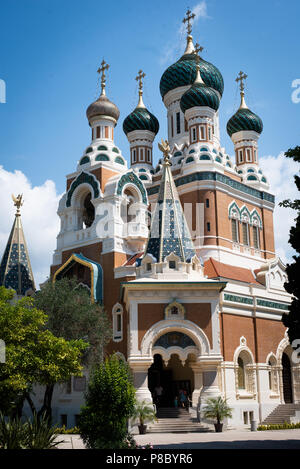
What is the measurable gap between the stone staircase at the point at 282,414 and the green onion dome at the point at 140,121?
1687cm

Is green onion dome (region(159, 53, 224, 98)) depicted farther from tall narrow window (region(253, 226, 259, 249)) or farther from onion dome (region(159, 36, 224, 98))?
tall narrow window (region(253, 226, 259, 249))

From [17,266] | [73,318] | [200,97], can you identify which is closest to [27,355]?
[73,318]

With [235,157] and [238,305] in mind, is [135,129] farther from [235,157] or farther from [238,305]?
[238,305]

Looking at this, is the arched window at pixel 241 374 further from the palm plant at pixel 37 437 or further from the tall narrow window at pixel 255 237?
the palm plant at pixel 37 437

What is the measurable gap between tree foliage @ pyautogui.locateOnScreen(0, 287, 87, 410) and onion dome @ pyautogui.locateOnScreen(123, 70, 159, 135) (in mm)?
16252

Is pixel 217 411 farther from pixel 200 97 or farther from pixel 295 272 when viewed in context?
pixel 200 97

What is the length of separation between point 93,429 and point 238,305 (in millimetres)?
11822

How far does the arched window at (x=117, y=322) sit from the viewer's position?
22994 millimetres

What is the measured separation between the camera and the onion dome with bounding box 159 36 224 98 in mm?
30688

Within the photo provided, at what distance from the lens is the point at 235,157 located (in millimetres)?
31641

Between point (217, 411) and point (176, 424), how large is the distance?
153cm

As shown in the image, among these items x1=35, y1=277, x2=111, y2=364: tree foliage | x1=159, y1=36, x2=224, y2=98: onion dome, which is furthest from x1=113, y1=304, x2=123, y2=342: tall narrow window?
x1=159, y1=36, x2=224, y2=98: onion dome

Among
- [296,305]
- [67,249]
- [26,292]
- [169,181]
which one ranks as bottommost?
[296,305]
